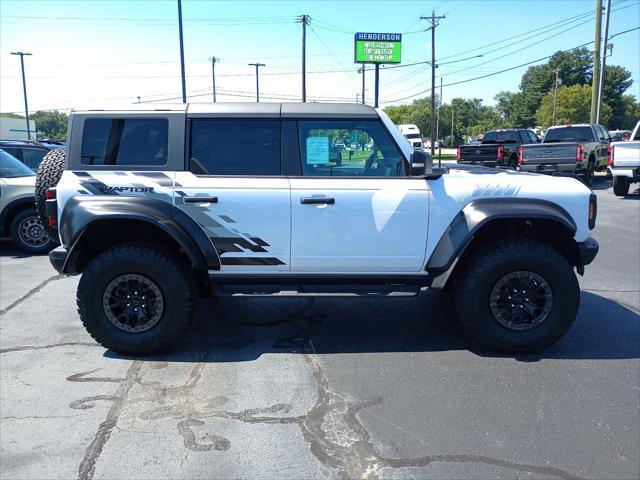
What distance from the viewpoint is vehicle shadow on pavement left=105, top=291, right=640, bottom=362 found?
4633 millimetres

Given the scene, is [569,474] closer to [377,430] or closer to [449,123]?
[377,430]

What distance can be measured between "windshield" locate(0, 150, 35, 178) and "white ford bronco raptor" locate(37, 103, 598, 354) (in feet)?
17.3

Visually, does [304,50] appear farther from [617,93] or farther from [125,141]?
[617,93]

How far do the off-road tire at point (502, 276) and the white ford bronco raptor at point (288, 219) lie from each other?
0.01m

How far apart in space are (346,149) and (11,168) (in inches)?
281

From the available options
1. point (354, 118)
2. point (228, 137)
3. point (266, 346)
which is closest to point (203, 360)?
point (266, 346)

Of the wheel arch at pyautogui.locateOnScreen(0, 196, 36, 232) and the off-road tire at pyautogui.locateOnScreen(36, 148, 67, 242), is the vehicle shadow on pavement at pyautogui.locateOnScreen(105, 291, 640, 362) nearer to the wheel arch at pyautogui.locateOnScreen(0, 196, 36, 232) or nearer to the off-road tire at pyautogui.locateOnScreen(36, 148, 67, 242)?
the off-road tire at pyautogui.locateOnScreen(36, 148, 67, 242)

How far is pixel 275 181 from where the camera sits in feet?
14.4

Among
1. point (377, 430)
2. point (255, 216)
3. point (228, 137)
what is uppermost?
point (228, 137)

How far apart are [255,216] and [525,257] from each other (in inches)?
87.8

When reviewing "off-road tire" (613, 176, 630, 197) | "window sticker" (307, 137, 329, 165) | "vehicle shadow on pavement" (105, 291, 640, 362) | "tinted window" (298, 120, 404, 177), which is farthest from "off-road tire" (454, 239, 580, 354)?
"off-road tire" (613, 176, 630, 197)

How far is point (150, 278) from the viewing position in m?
4.46

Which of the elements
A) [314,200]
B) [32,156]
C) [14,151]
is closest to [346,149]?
[314,200]

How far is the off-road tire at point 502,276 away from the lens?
4.42m
